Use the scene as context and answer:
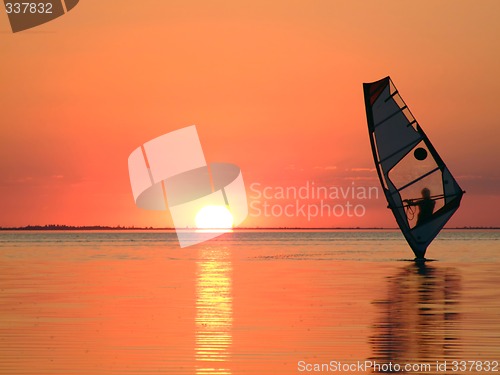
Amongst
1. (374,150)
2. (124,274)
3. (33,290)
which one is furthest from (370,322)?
(374,150)

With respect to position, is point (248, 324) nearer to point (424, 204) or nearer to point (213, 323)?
point (213, 323)

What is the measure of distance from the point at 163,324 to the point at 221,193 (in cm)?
6076

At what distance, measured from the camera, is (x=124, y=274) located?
32969mm

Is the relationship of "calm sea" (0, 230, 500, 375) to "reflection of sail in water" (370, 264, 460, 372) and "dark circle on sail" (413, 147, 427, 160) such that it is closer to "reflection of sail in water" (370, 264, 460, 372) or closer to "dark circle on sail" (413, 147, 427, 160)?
"reflection of sail in water" (370, 264, 460, 372)

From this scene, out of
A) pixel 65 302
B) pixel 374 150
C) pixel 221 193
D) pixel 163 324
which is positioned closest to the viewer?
pixel 163 324

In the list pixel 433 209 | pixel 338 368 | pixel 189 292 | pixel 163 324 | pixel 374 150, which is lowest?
pixel 433 209

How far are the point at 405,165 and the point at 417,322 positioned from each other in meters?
19.8

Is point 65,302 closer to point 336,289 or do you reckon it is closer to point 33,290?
point 33,290

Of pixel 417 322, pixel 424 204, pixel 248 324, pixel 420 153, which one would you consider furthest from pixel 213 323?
pixel 420 153

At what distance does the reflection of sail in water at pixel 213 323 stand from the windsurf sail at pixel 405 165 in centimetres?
949

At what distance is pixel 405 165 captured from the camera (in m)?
37.8

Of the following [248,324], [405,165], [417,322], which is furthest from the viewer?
[405,165]

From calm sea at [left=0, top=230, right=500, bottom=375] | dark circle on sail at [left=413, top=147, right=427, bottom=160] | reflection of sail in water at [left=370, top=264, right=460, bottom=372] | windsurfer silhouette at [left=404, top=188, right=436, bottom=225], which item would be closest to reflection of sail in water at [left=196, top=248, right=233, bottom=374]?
calm sea at [left=0, top=230, right=500, bottom=375]

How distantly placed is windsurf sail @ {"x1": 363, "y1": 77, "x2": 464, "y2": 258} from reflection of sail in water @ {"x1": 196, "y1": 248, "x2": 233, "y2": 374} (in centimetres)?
949
